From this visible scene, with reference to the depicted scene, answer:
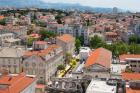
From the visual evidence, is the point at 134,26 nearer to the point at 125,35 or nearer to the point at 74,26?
the point at 125,35

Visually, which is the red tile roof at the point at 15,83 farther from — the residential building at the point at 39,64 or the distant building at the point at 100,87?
the residential building at the point at 39,64

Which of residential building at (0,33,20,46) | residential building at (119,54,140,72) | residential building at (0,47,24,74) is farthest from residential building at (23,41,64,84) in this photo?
residential building at (0,33,20,46)

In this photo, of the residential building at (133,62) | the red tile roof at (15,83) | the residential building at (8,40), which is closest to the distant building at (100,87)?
the red tile roof at (15,83)

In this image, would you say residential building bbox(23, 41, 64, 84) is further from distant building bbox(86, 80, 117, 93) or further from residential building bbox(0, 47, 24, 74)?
distant building bbox(86, 80, 117, 93)

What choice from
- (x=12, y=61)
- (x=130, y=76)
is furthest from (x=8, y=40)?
(x=130, y=76)

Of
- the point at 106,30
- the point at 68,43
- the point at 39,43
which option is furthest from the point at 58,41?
the point at 106,30
